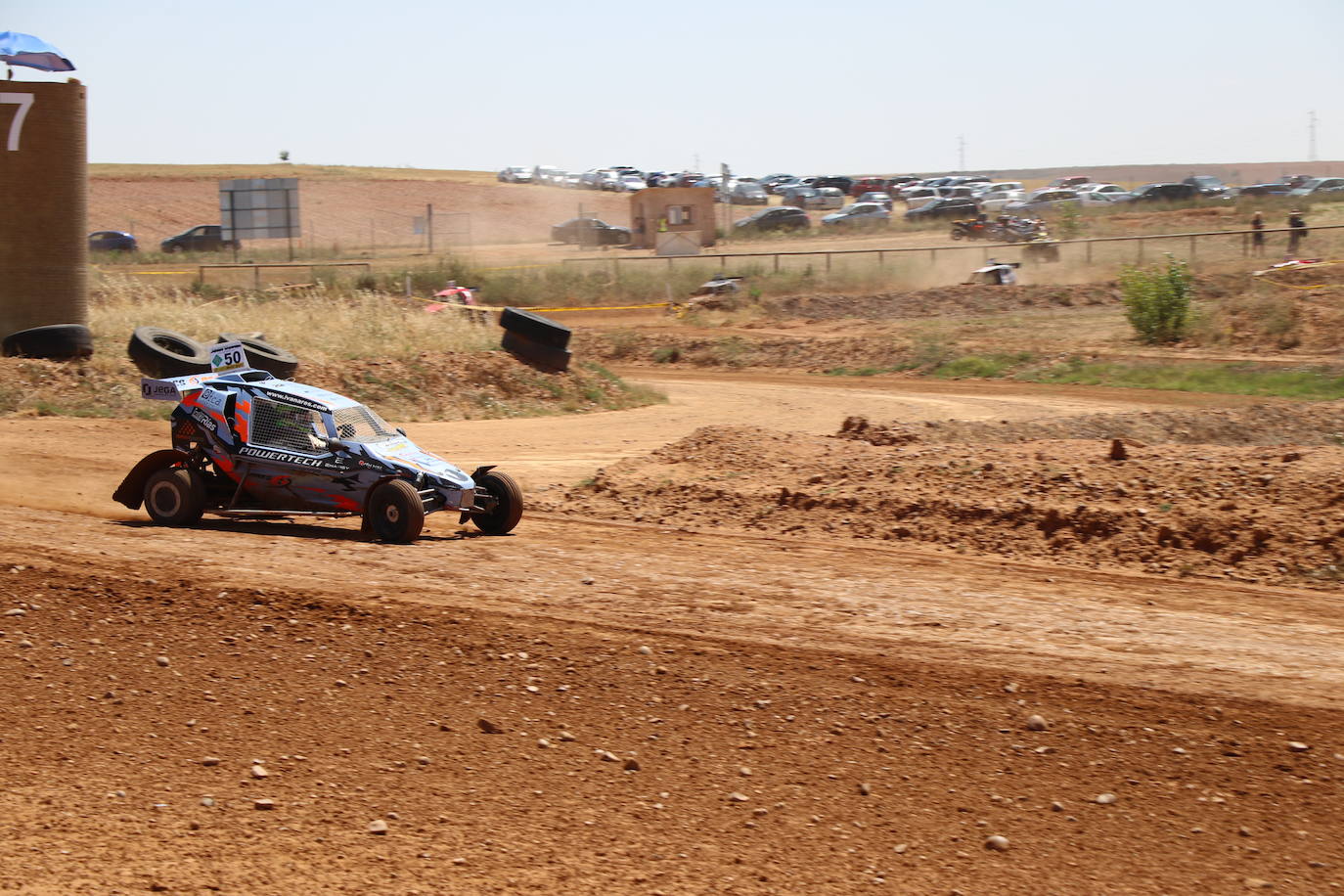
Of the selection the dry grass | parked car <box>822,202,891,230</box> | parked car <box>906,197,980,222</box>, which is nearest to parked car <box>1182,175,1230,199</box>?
parked car <box>906,197,980,222</box>

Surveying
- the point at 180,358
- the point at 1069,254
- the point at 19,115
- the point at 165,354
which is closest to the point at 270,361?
the point at 180,358

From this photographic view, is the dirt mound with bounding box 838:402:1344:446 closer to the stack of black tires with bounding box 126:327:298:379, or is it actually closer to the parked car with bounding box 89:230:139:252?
the stack of black tires with bounding box 126:327:298:379

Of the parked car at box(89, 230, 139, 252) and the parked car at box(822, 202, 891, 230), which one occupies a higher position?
the parked car at box(822, 202, 891, 230)

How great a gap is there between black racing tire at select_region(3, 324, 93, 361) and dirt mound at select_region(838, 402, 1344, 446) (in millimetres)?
12318

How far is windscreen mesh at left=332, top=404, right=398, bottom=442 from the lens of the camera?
11680 mm

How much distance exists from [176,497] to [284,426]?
4.11 feet

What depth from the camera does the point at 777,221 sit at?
69062mm

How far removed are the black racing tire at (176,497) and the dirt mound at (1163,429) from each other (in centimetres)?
883

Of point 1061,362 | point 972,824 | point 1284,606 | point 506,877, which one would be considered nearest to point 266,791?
point 506,877

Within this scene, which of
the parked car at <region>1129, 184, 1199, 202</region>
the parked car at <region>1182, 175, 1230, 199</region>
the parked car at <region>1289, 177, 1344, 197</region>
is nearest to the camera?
the parked car at <region>1129, 184, 1199, 202</region>

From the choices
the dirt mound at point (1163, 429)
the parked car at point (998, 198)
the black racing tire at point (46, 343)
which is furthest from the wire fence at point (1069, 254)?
the parked car at point (998, 198)

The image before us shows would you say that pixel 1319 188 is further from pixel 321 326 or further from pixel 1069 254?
pixel 321 326

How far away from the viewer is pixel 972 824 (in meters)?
6.05

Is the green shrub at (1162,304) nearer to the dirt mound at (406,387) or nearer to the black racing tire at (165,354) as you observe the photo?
the dirt mound at (406,387)
